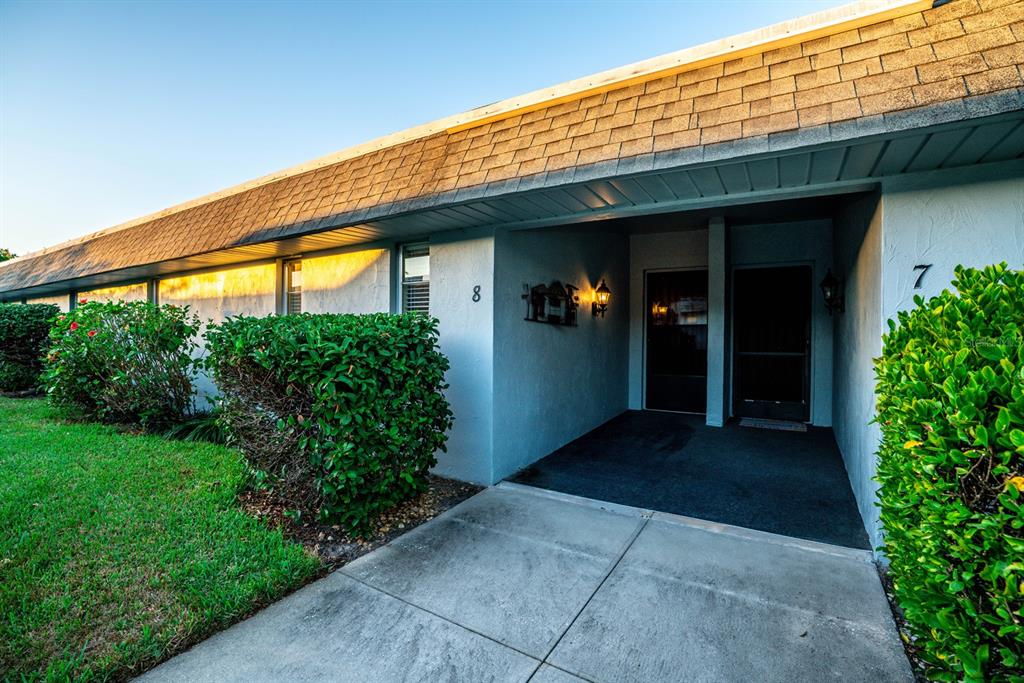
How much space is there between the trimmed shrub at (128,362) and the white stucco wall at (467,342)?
3531 millimetres

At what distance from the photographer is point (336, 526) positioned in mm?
3260

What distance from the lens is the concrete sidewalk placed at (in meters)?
1.96

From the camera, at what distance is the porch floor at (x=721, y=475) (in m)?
3.55

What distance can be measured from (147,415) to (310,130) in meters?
5.79

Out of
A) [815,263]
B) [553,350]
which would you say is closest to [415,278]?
[553,350]

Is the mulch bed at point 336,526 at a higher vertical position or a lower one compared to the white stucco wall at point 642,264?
lower

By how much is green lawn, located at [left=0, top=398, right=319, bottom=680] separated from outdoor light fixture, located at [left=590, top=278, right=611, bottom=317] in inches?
190

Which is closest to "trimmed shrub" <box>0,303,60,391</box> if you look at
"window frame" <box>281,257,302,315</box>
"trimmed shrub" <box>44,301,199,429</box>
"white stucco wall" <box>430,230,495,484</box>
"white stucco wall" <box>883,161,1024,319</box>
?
"trimmed shrub" <box>44,301,199,429</box>

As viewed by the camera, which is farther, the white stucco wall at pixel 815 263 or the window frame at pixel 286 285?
the white stucco wall at pixel 815 263

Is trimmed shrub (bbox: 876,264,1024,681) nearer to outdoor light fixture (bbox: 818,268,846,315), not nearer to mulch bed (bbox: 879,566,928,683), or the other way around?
mulch bed (bbox: 879,566,928,683)

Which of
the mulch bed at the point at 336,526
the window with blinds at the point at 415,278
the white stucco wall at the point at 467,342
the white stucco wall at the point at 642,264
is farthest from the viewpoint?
the white stucco wall at the point at 642,264

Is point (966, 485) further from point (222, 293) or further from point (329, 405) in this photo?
point (222, 293)

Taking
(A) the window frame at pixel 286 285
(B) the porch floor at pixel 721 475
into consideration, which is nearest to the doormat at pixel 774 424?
(B) the porch floor at pixel 721 475

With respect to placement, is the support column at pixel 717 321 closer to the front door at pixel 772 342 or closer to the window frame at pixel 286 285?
the front door at pixel 772 342
